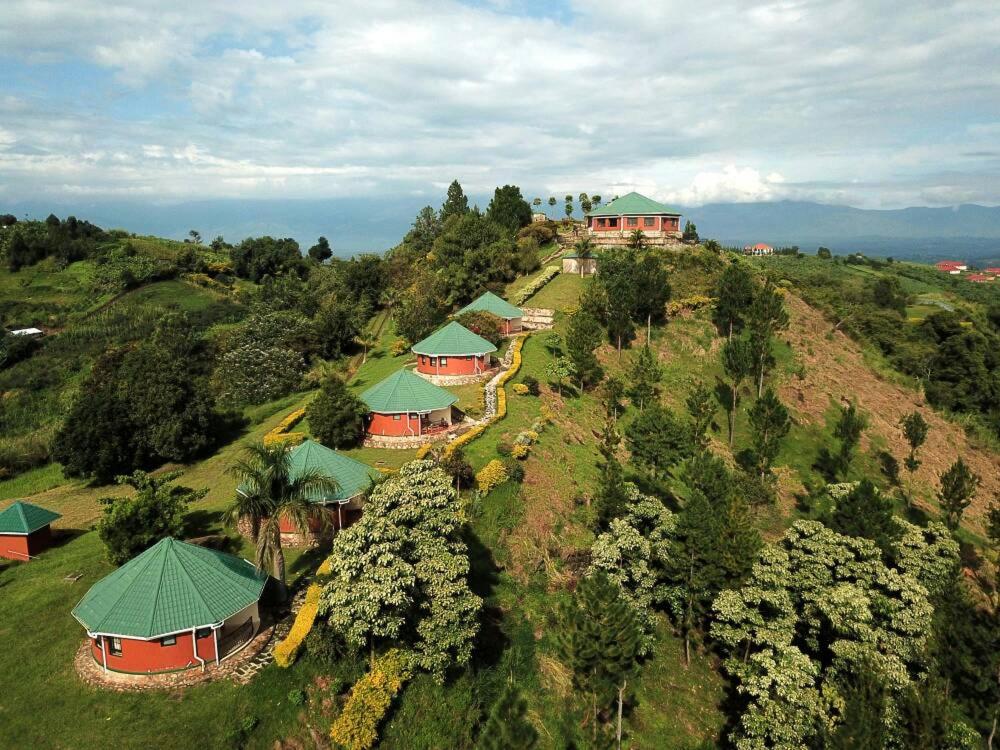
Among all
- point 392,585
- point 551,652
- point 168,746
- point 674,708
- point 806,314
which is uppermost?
point 806,314

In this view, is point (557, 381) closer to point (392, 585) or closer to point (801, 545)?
point (801, 545)

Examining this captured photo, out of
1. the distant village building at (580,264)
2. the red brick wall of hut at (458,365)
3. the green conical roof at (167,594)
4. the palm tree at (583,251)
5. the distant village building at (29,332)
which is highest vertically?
the palm tree at (583,251)

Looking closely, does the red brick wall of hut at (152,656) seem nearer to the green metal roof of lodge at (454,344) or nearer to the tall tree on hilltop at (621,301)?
the green metal roof of lodge at (454,344)

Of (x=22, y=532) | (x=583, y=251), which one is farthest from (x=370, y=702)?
(x=583, y=251)

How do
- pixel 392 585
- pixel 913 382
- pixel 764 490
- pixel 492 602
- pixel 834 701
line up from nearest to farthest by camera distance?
pixel 392 585 → pixel 834 701 → pixel 492 602 → pixel 764 490 → pixel 913 382

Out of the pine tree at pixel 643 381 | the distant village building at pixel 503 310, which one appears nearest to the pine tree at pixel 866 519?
the pine tree at pixel 643 381

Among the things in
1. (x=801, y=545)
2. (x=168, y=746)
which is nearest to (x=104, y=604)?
(x=168, y=746)

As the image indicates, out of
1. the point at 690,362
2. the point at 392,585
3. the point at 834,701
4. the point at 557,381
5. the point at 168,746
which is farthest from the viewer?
the point at 690,362
